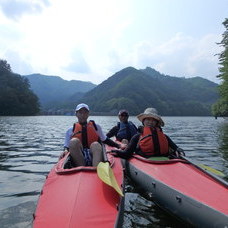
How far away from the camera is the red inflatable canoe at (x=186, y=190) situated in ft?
14.3

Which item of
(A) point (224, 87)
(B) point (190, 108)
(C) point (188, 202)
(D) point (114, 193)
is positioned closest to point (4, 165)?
(D) point (114, 193)

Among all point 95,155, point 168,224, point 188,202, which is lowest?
point 168,224

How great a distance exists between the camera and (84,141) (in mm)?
7895

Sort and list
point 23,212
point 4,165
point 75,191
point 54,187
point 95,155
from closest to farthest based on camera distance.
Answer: point 75,191
point 54,187
point 23,212
point 95,155
point 4,165

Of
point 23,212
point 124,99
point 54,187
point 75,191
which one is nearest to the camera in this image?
point 75,191

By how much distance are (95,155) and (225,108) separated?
46831 mm

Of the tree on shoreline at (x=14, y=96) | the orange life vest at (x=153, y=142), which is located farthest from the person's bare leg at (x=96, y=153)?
the tree on shoreline at (x=14, y=96)

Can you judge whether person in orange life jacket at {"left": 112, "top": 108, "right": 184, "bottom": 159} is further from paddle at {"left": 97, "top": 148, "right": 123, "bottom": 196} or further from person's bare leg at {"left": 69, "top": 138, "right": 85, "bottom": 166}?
paddle at {"left": 97, "top": 148, "right": 123, "bottom": 196}

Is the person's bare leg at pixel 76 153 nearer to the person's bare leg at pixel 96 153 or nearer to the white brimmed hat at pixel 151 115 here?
the person's bare leg at pixel 96 153

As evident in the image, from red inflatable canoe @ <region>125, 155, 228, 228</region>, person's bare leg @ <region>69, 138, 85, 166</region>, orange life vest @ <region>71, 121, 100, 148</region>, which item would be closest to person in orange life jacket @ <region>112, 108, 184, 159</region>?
red inflatable canoe @ <region>125, 155, 228, 228</region>

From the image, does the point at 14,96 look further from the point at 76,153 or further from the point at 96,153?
the point at 96,153

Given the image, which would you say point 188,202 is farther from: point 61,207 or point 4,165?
point 4,165

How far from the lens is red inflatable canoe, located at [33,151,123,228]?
392 cm

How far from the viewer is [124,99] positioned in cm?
17325
